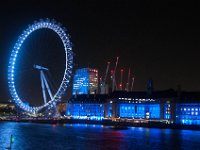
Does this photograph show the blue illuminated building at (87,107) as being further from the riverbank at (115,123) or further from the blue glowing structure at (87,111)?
the riverbank at (115,123)

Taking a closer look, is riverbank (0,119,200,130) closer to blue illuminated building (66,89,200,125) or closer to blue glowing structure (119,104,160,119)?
blue illuminated building (66,89,200,125)

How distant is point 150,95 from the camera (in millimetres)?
97438

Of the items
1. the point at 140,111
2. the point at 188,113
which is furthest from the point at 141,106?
the point at 188,113

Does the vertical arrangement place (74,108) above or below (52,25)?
below

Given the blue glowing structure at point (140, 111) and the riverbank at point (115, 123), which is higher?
the blue glowing structure at point (140, 111)

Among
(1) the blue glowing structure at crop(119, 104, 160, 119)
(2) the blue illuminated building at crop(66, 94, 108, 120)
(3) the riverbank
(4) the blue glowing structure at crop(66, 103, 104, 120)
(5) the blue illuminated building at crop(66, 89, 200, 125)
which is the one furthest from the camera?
(2) the blue illuminated building at crop(66, 94, 108, 120)

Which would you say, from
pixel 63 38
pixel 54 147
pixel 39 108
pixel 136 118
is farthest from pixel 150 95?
pixel 54 147

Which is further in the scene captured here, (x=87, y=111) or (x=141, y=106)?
(x=87, y=111)

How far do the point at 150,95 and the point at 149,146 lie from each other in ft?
192

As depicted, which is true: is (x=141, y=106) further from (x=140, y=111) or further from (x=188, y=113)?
(x=188, y=113)

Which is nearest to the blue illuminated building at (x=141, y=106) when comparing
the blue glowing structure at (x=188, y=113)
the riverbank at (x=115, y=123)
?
the blue glowing structure at (x=188, y=113)

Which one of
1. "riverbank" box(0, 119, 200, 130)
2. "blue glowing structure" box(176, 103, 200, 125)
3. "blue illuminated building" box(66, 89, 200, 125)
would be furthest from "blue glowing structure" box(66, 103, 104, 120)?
"blue glowing structure" box(176, 103, 200, 125)

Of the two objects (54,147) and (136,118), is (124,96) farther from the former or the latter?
(54,147)

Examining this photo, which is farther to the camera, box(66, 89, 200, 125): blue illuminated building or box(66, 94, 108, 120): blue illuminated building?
box(66, 94, 108, 120): blue illuminated building
